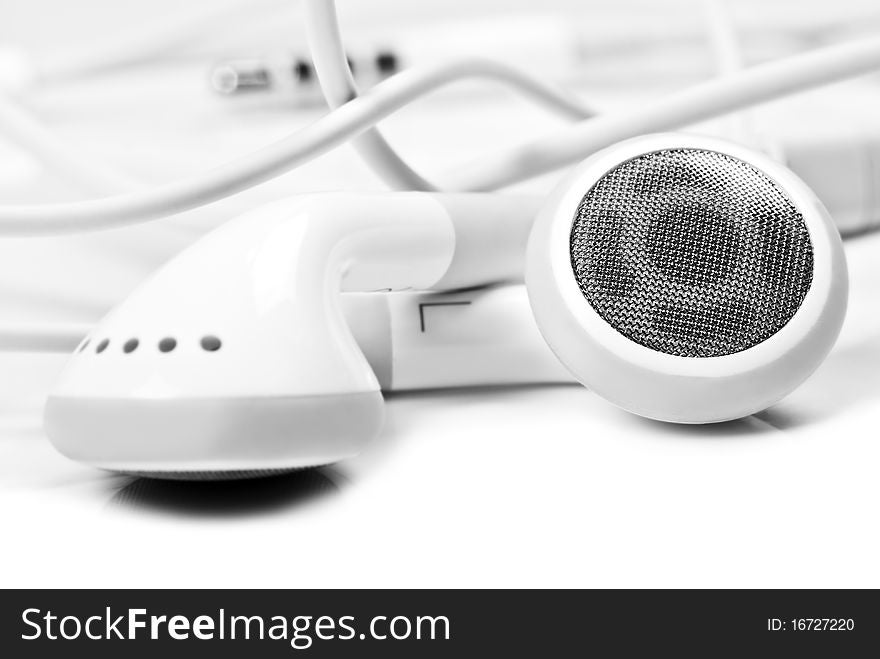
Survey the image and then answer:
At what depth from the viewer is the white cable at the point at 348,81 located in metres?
0.45

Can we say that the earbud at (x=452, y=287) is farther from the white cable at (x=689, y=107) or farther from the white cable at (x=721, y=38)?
the white cable at (x=721, y=38)

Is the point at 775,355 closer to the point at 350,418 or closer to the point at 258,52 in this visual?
the point at 350,418

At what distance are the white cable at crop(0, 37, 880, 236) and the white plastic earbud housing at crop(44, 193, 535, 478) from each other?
4cm

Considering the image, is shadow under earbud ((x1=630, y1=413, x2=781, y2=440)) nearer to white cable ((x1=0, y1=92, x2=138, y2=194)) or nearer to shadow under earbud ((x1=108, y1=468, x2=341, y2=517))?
shadow under earbud ((x1=108, y1=468, x2=341, y2=517))

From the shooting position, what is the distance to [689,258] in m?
0.42

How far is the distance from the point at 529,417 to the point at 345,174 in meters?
0.32

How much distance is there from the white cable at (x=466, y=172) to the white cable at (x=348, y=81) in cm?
2

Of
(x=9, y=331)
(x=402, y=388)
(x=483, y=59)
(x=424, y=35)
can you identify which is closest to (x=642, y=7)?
(x=424, y=35)

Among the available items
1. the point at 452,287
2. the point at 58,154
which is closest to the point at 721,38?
the point at 452,287

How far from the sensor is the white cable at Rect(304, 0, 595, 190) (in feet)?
1.48

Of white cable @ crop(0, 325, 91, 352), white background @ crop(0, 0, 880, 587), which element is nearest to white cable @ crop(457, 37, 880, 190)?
white background @ crop(0, 0, 880, 587)
